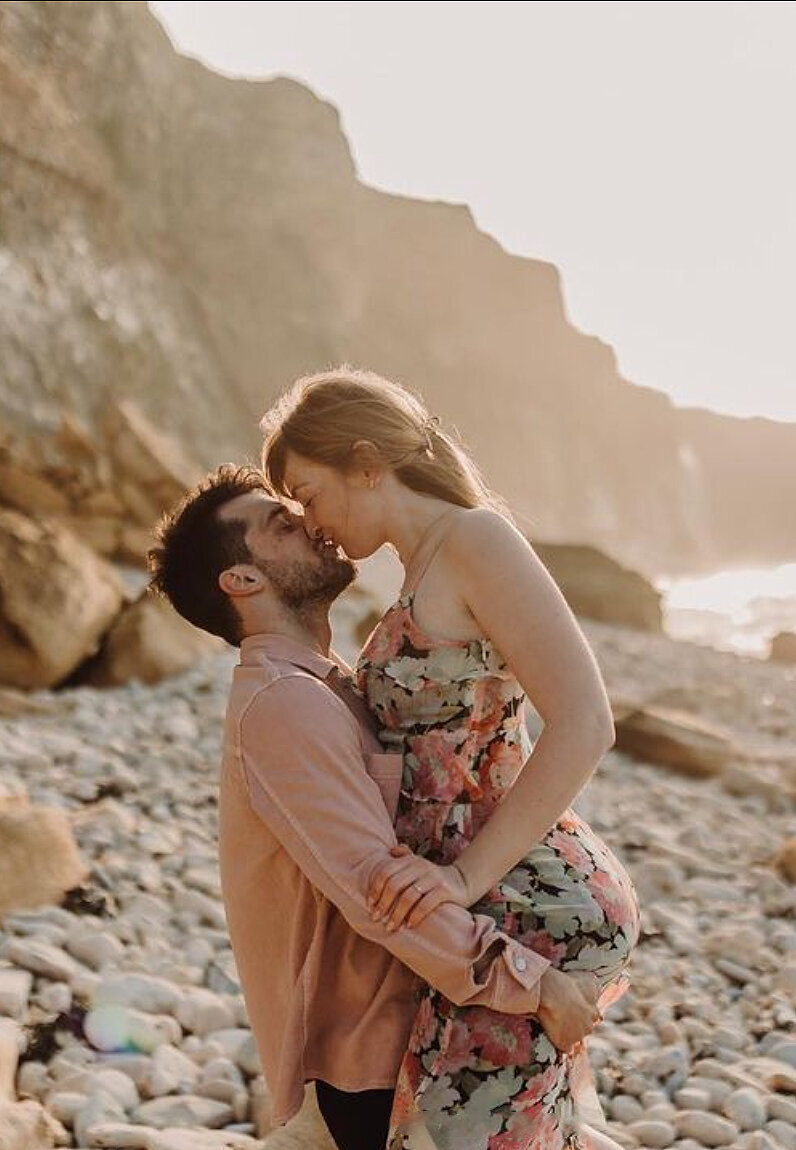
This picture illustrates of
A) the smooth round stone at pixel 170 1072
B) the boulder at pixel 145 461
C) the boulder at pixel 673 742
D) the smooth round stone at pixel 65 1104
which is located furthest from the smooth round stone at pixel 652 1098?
the boulder at pixel 145 461

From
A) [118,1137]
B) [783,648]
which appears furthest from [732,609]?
[118,1137]

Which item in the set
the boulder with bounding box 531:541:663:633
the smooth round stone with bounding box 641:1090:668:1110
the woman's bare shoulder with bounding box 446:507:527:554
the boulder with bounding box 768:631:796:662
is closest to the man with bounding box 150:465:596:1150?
the woman's bare shoulder with bounding box 446:507:527:554

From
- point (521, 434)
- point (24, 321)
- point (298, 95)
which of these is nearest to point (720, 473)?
point (521, 434)

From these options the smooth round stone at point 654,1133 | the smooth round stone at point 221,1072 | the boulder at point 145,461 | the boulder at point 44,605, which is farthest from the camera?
the boulder at point 145,461

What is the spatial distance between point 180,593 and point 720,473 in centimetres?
17115

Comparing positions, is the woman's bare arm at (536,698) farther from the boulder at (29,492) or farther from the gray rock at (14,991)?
the boulder at (29,492)

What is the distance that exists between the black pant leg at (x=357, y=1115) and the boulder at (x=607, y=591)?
72.9ft

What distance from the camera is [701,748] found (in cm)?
970

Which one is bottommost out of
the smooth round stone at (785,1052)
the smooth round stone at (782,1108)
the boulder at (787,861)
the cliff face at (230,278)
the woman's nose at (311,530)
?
the smooth round stone at (782,1108)

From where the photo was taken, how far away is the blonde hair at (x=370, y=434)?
243 centimetres

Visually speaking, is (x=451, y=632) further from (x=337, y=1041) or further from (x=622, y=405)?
(x=622, y=405)

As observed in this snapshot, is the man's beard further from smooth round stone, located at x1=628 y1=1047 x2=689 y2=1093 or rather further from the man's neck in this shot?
smooth round stone, located at x1=628 y1=1047 x2=689 y2=1093

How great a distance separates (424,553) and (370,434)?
0.29 metres

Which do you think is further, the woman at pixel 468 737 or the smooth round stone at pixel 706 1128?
the smooth round stone at pixel 706 1128
